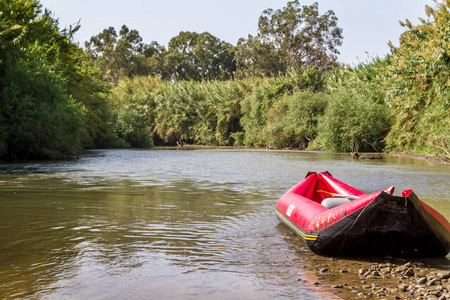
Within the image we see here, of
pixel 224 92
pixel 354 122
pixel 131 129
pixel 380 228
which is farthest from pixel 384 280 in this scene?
pixel 224 92

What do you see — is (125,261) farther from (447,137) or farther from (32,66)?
(32,66)

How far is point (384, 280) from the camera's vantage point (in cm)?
513

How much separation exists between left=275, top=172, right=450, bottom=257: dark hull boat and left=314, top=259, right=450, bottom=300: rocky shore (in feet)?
0.72

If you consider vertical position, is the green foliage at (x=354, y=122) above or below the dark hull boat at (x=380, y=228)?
above

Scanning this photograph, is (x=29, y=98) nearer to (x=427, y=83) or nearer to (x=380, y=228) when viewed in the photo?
(x=427, y=83)

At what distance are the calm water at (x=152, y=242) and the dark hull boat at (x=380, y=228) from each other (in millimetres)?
353

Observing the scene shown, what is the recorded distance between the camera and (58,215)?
28.9ft

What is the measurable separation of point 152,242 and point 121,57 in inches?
2498

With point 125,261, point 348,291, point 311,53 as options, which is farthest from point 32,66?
point 311,53

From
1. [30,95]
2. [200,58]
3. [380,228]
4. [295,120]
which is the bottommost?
[380,228]

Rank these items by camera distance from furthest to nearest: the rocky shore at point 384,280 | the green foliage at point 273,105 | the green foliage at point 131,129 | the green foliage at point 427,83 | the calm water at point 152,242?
the green foliage at point 131,129 < the green foliage at point 273,105 < the green foliage at point 427,83 < the calm water at point 152,242 < the rocky shore at point 384,280

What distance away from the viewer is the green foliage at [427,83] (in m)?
17.2

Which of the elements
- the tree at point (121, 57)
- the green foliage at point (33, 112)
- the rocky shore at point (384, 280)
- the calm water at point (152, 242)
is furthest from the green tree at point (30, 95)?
the tree at point (121, 57)

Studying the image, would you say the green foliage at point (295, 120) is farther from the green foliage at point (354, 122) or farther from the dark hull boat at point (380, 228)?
the dark hull boat at point (380, 228)
